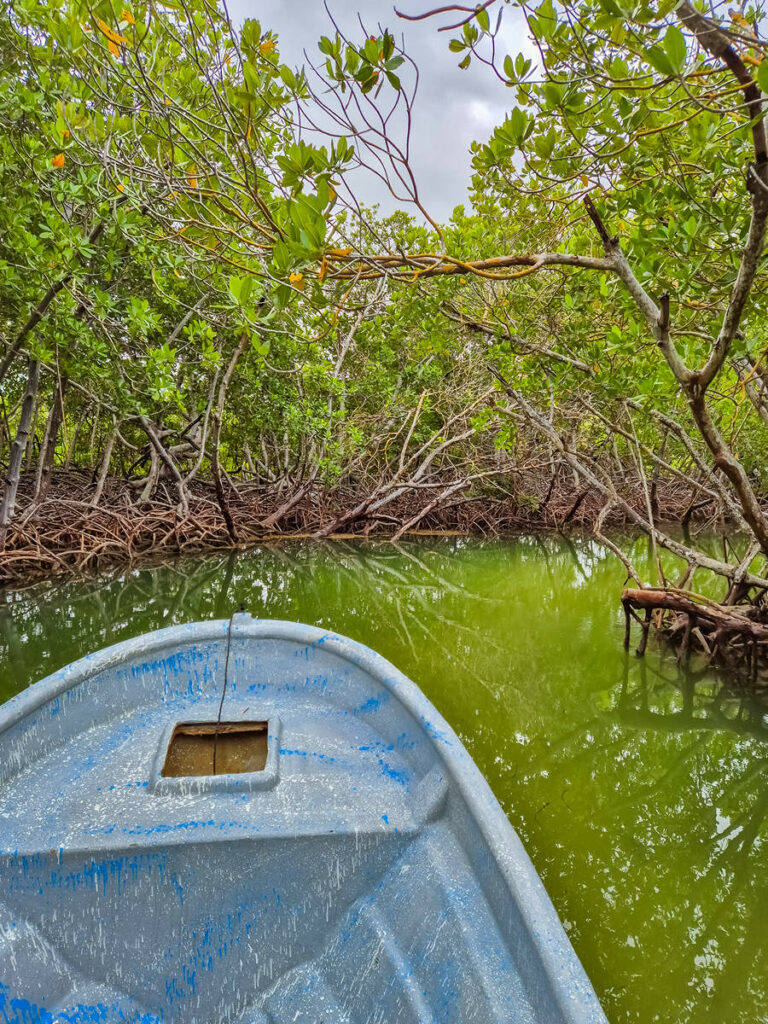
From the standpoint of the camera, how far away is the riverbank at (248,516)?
20.1 feet

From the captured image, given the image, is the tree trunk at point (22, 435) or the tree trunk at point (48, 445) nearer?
the tree trunk at point (22, 435)

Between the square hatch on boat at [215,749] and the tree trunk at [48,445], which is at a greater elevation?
the tree trunk at [48,445]

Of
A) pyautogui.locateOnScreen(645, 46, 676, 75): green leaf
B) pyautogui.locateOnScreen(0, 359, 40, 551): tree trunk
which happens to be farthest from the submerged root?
pyautogui.locateOnScreen(0, 359, 40, 551): tree trunk

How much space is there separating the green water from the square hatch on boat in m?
1.12

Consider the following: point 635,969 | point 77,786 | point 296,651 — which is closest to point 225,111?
point 296,651

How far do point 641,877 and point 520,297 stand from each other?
3.82 meters

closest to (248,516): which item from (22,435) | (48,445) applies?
(48,445)

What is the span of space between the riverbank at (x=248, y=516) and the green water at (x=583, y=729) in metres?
0.60

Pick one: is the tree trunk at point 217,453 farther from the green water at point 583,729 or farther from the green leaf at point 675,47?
the green leaf at point 675,47

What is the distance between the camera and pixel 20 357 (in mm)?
6695

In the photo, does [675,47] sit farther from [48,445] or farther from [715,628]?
[48,445]

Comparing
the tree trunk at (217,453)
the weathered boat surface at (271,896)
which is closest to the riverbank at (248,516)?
the tree trunk at (217,453)

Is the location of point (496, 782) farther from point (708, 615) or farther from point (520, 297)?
point (520, 297)

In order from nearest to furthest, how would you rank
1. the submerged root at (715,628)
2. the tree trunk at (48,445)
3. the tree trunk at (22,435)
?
the submerged root at (715,628)
the tree trunk at (22,435)
the tree trunk at (48,445)
